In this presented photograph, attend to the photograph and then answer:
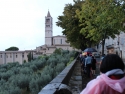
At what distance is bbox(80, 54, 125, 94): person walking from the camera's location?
270 cm

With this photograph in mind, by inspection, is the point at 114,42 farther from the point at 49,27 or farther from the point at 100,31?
the point at 49,27

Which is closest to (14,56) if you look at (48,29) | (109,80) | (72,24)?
(48,29)

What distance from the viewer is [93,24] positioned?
1070 inches

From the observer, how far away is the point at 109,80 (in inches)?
108

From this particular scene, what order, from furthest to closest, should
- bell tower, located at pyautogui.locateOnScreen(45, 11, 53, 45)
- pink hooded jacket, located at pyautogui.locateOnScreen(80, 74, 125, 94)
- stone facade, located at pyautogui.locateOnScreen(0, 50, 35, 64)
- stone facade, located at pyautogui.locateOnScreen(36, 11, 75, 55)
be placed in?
bell tower, located at pyautogui.locateOnScreen(45, 11, 53, 45), stone facade, located at pyautogui.locateOnScreen(0, 50, 35, 64), stone facade, located at pyautogui.locateOnScreen(36, 11, 75, 55), pink hooded jacket, located at pyautogui.locateOnScreen(80, 74, 125, 94)

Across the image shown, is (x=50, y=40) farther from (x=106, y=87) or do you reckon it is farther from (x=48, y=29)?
(x=106, y=87)

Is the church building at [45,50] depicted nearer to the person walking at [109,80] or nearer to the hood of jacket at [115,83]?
the person walking at [109,80]

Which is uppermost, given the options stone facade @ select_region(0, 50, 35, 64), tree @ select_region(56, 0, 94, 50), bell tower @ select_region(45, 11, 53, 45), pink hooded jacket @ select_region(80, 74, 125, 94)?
bell tower @ select_region(45, 11, 53, 45)

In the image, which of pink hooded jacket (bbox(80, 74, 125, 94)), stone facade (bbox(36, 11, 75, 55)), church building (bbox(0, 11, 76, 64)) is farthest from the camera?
stone facade (bbox(36, 11, 75, 55))

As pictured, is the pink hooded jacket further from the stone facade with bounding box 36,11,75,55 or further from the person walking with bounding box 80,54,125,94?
the stone facade with bounding box 36,11,75,55

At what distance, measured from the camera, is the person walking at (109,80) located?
2.70 metres

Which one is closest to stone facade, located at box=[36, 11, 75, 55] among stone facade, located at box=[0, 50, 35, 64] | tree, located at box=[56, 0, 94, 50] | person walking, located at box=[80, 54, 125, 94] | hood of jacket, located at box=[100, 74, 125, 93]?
stone facade, located at box=[0, 50, 35, 64]

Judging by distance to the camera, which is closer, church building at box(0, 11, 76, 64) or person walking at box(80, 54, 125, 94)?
person walking at box(80, 54, 125, 94)

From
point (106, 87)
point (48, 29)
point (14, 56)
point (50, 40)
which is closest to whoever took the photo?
point (106, 87)
